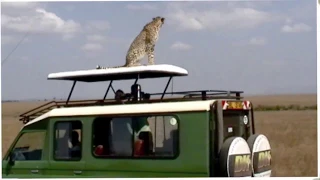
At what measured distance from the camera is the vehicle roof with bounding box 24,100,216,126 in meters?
4.62

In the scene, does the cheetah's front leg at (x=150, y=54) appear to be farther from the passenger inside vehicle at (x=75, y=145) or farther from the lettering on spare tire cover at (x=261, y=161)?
the lettering on spare tire cover at (x=261, y=161)

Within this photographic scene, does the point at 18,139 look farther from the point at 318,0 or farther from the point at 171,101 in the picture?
the point at 318,0

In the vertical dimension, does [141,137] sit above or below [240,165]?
above

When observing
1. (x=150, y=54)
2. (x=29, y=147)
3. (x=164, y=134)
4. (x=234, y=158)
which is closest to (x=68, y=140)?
(x=29, y=147)

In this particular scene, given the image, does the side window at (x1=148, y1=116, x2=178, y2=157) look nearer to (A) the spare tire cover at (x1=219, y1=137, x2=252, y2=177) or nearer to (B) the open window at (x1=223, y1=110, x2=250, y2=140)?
(A) the spare tire cover at (x1=219, y1=137, x2=252, y2=177)

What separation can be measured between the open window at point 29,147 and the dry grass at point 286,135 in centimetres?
41

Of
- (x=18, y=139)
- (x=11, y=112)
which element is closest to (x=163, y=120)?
(x=18, y=139)

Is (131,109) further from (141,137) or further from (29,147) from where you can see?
(29,147)

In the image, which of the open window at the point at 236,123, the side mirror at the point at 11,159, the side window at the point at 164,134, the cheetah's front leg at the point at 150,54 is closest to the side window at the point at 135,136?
the side window at the point at 164,134

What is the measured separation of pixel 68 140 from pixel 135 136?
66cm

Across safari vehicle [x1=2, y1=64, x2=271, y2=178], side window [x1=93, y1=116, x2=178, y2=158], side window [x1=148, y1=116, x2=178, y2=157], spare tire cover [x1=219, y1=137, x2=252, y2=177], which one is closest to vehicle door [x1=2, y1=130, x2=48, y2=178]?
safari vehicle [x1=2, y1=64, x2=271, y2=178]

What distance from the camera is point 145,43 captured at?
Result: 252 inches

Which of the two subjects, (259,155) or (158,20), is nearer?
(259,155)

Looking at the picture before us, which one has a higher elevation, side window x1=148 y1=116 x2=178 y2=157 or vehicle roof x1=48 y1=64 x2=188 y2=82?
vehicle roof x1=48 y1=64 x2=188 y2=82
